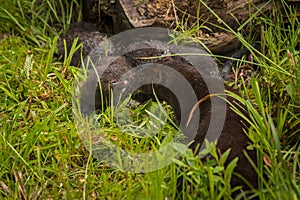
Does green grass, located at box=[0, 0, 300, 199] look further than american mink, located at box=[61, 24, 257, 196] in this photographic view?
No

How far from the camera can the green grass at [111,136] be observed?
85.1 inches

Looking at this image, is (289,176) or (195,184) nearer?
(289,176)

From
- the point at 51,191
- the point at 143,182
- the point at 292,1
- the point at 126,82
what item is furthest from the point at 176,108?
the point at 292,1

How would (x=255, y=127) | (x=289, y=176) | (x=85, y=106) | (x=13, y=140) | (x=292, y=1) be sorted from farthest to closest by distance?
1. (x=292, y=1)
2. (x=85, y=106)
3. (x=13, y=140)
4. (x=255, y=127)
5. (x=289, y=176)

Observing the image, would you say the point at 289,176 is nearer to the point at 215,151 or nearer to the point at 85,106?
the point at 215,151

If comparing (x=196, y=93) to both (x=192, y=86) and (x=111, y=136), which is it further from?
(x=111, y=136)

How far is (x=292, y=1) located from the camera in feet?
10.7

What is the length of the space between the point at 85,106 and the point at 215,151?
109 centimetres

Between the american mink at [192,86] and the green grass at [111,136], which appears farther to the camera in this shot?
the american mink at [192,86]

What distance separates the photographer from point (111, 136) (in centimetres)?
281

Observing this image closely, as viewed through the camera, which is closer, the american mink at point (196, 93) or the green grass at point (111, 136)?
the green grass at point (111, 136)

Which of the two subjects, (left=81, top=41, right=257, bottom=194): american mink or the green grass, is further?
(left=81, top=41, right=257, bottom=194): american mink

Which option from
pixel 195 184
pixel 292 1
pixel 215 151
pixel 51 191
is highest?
pixel 292 1

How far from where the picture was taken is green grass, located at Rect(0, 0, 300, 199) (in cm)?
216
